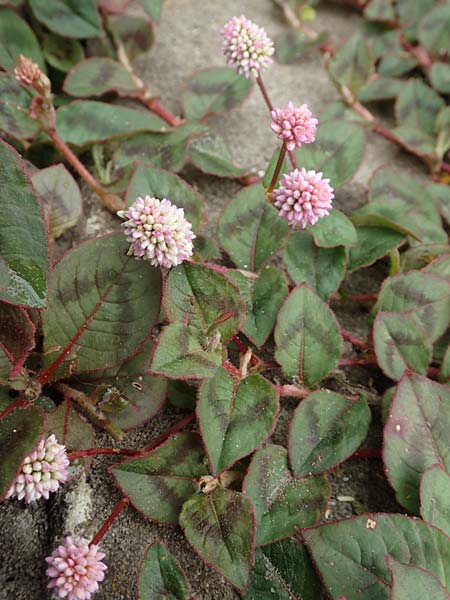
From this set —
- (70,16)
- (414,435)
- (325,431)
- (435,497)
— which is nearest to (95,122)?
A: (70,16)

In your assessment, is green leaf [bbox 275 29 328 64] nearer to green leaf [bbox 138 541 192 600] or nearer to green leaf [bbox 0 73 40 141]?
green leaf [bbox 0 73 40 141]

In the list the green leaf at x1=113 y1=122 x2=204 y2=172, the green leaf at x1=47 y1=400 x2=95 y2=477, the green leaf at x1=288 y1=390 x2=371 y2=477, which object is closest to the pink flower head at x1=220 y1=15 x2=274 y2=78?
the green leaf at x1=113 y1=122 x2=204 y2=172

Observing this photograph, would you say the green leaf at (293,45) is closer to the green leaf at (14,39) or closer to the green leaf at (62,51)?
the green leaf at (62,51)

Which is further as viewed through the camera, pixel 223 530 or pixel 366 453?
pixel 366 453

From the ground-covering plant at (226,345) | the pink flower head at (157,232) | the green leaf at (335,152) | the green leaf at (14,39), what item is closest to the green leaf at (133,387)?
the ground-covering plant at (226,345)

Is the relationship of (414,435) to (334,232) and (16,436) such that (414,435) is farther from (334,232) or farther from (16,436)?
(16,436)
